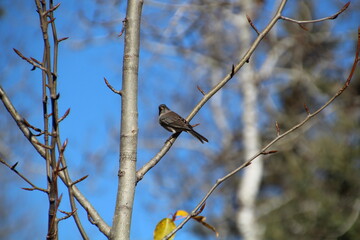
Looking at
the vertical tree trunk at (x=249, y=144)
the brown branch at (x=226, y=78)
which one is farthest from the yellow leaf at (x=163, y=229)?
the vertical tree trunk at (x=249, y=144)

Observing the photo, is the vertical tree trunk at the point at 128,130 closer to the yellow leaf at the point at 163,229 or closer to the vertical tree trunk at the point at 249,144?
the yellow leaf at the point at 163,229

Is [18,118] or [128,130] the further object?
[128,130]

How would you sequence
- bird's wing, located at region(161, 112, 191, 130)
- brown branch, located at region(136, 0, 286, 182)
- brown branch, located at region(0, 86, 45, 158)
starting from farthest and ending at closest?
bird's wing, located at region(161, 112, 191, 130), brown branch, located at region(136, 0, 286, 182), brown branch, located at region(0, 86, 45, 158)

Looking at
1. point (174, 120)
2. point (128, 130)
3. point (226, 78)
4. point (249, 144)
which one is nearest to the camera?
point (128, 130)

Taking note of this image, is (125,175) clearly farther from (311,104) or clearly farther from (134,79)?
(311,104)

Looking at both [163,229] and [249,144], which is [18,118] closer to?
[163,229]

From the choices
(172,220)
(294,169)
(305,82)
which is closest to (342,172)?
(294,169)

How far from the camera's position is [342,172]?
11508 millimetres

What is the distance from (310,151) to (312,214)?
7.20 feet

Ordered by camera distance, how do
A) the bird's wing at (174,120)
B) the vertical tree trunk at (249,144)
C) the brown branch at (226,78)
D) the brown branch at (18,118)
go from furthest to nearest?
the vertical tree trunk at (249,144) → the bird's wing at (174,120) → the brown branch at (226,78) → the brown branch at (18,118)

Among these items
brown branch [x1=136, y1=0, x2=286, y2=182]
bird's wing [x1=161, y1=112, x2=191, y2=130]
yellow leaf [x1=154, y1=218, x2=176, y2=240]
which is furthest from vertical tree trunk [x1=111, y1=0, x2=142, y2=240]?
bird's wing [x1=161, y1=112, x2=191, y2=130]

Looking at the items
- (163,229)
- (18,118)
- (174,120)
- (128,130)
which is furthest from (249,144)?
(18,118)

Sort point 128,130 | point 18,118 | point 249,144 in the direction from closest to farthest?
point 18,118, point 128,130, point 249,144

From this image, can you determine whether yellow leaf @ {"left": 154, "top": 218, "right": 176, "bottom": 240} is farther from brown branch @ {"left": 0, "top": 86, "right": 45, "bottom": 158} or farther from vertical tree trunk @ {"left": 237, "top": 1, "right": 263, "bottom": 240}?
→ vertical tree trunk @ {"left": 237, "top": 1, "right": 263, "bottom": 240}
